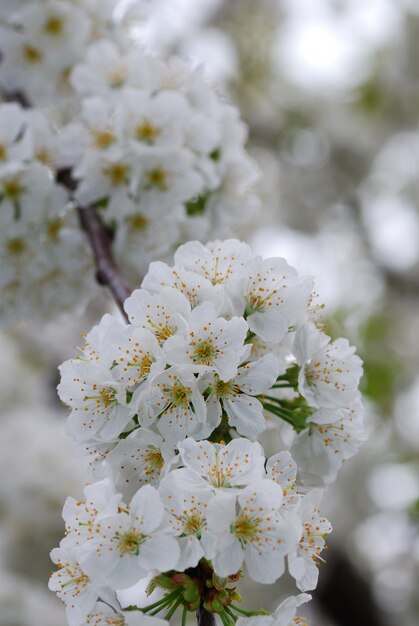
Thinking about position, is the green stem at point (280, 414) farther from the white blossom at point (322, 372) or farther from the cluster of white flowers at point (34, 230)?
the cluster of white flowers at point (34, 230)

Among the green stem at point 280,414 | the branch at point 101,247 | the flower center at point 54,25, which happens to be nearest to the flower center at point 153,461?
the green stem at point 280,414

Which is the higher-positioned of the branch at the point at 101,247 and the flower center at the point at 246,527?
the branch at the point at 101,247

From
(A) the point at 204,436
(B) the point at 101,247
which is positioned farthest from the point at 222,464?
(B) the point at 101,247

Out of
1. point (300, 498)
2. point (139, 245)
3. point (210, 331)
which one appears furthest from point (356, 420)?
point (139, 245)

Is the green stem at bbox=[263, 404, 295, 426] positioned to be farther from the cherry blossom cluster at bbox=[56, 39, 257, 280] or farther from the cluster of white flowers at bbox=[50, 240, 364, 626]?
the cherry blossom cluster at bbox=[56, 39, 257, 280]

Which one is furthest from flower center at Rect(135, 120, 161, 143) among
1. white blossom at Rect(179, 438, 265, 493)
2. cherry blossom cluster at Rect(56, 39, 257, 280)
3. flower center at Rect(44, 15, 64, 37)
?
white blossom at Rect(179, 438, 265, 493)

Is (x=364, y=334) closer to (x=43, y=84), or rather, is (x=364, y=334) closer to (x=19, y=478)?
(x=19, y=478)

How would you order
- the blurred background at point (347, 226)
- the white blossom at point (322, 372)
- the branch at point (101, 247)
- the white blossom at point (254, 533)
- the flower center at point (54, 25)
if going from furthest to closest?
Answer: the blurred background at point (347, 226)
the flower center at point (54, 25)
the branch at point (101, 247)
the white blossom at point (322, 372)
the white blossom at point (254, 533)

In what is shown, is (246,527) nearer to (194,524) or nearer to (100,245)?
(194,524)

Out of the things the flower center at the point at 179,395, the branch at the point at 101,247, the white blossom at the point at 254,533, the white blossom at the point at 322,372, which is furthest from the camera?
the branch at the point at 101,247
